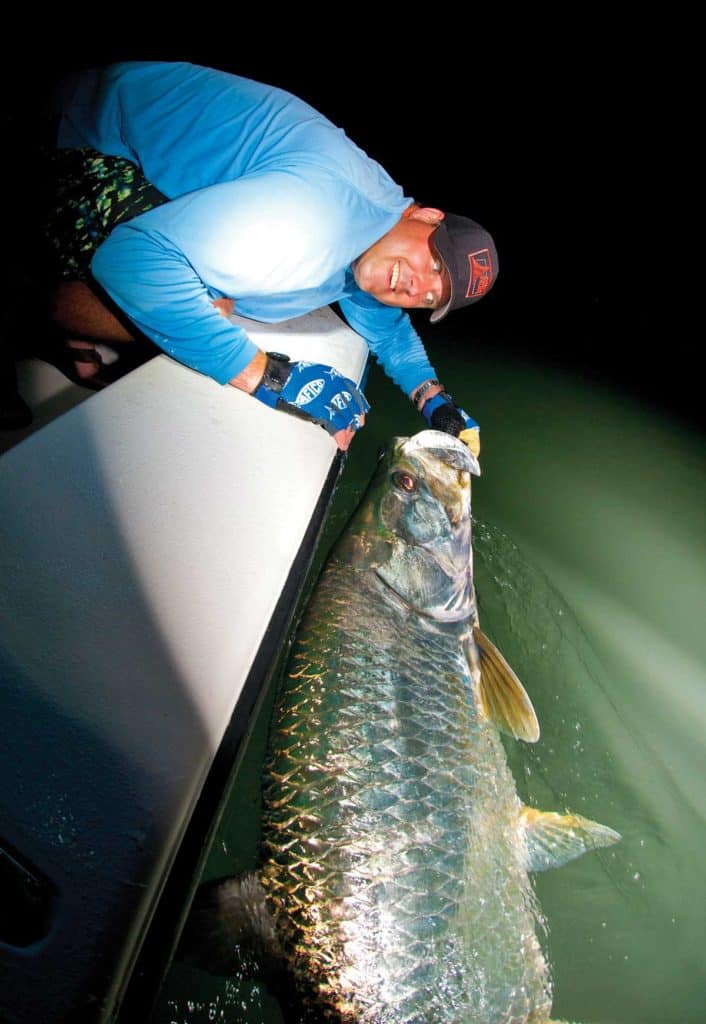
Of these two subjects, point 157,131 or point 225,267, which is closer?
point 225,267

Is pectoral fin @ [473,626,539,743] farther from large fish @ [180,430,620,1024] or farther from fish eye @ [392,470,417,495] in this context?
fish eye @ [392,470,417,495]

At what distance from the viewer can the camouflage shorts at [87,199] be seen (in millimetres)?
2033

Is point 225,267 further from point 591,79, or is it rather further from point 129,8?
point 591,79

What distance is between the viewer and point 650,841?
214 cm

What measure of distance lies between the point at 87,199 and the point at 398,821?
8.12 ft

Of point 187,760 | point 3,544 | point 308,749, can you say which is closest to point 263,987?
point 308,749

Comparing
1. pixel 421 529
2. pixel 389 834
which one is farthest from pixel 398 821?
pixel 421 529

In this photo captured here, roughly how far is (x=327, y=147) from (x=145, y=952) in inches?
90.3

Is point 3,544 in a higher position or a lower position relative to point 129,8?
lower

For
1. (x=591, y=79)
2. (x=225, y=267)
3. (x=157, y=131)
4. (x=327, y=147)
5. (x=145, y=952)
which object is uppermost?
(x=591, y=79)

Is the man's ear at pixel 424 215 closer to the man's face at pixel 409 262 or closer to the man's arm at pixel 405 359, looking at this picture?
the man's face at pixel 409 262

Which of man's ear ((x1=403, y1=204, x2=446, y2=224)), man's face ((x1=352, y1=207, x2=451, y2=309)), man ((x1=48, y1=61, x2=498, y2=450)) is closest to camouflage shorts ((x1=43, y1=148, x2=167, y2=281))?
man ((x1=48, y1=61, x2=498, y2=450))

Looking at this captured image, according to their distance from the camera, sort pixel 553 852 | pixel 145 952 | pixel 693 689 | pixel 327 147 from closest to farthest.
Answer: pixel 145 952 → pixel 553 852 → pixel 327 147 → pixel 693 689

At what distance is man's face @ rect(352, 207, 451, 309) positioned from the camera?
2.25 metres
